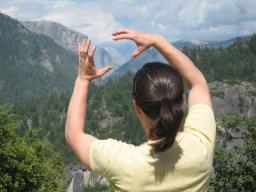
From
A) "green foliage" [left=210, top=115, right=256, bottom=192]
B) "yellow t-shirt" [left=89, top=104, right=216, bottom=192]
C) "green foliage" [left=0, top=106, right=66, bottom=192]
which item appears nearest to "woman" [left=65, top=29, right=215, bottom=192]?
"yellow t-shirt" [left=89, top=104, right=216, bottom=192]

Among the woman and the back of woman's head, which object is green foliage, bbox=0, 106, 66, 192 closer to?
the woman

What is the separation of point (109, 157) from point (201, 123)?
752 millimetres

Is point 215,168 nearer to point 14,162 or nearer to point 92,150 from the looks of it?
point 14,162

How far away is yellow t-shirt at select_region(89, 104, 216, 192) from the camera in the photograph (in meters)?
3.73

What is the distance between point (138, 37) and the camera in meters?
4.07

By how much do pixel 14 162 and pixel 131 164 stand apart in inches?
1152

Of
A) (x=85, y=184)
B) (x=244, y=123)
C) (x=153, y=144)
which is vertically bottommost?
(x=85, y=184)

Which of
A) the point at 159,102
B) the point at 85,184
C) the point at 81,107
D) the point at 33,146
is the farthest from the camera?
the point at 85,184

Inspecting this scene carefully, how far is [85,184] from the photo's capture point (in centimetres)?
19325

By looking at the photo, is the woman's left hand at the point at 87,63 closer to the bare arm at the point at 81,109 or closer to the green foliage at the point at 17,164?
the bare arm at the point at 81,109

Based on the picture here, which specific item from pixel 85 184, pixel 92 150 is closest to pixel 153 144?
pixel 92 150

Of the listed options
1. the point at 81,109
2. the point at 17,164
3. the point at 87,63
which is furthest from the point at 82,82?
the point at 17,164

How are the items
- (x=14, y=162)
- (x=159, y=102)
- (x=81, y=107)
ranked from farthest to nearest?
(x=14, y=162) < (x=81, y=107) < (x=159, y=102)

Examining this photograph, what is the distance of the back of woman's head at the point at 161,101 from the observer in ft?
11.9
